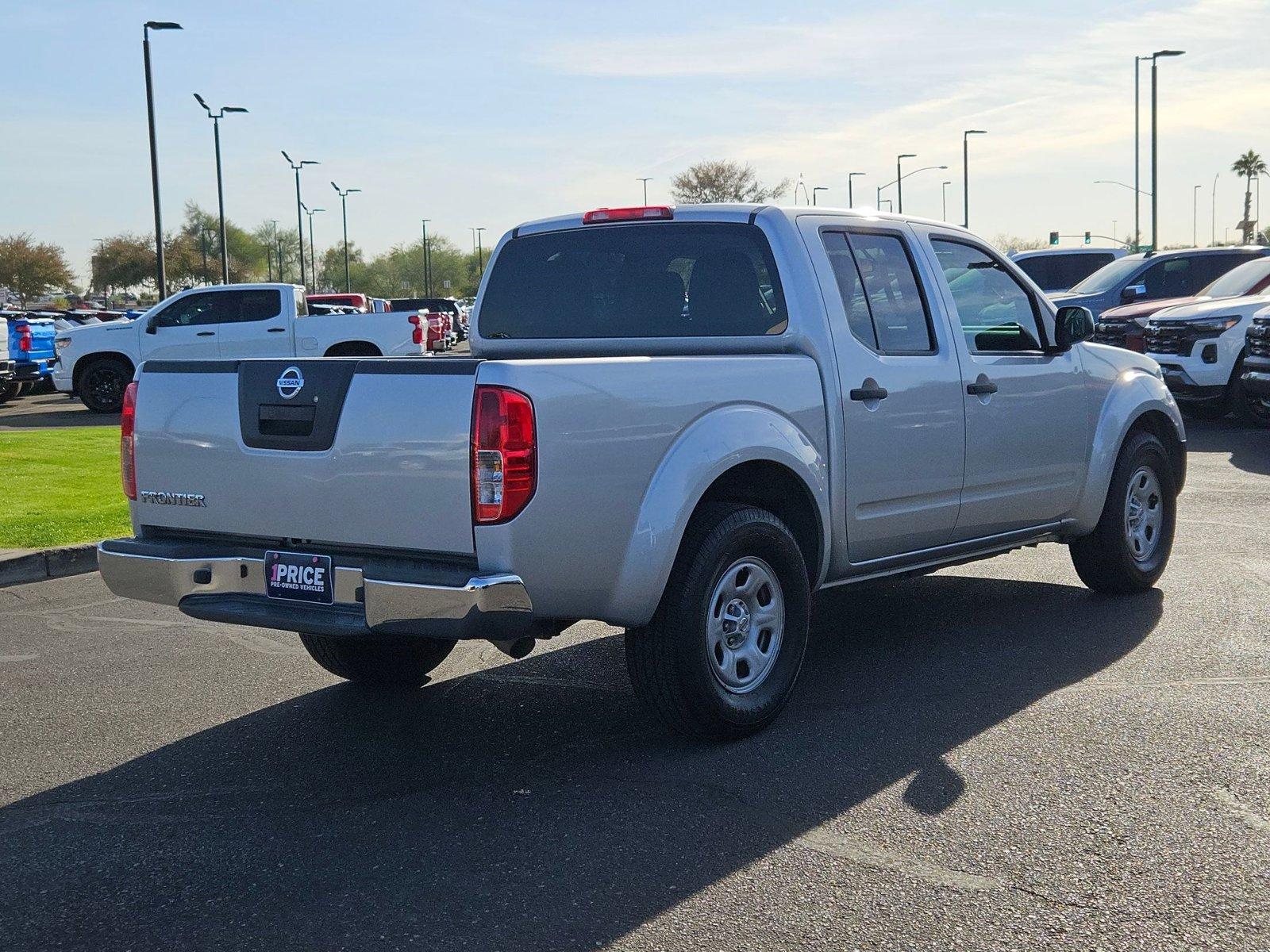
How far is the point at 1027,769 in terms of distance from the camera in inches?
190

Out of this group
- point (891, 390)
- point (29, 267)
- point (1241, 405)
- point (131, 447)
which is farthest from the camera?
point (29, 267)

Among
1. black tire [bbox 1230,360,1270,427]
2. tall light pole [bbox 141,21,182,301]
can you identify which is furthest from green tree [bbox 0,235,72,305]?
black tire [bbox 1230,360,1270,427]

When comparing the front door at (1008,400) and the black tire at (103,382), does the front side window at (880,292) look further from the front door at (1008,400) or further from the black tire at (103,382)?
the black tire at (103,382)

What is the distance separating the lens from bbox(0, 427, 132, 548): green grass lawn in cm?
970

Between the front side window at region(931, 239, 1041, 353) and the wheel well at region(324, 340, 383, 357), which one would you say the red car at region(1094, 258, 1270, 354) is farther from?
the front side window at region(931, 239, 1041, 353)

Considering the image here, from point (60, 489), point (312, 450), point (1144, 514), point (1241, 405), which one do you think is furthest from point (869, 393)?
point (1241, 405)

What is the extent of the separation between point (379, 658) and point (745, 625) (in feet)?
5.47

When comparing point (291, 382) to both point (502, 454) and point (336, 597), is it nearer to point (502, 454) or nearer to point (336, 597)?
point (336, 597)

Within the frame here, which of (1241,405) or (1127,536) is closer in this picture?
(1127,536)

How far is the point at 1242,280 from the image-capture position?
60.9ft

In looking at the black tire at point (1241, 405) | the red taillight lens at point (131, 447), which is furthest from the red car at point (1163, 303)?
the red taillight lens at point (131, 447)

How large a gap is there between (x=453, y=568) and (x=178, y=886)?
122 cm

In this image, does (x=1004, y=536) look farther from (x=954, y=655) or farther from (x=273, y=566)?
(x=273, y=566)

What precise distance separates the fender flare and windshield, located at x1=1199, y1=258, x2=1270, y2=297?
1501 centimetres
